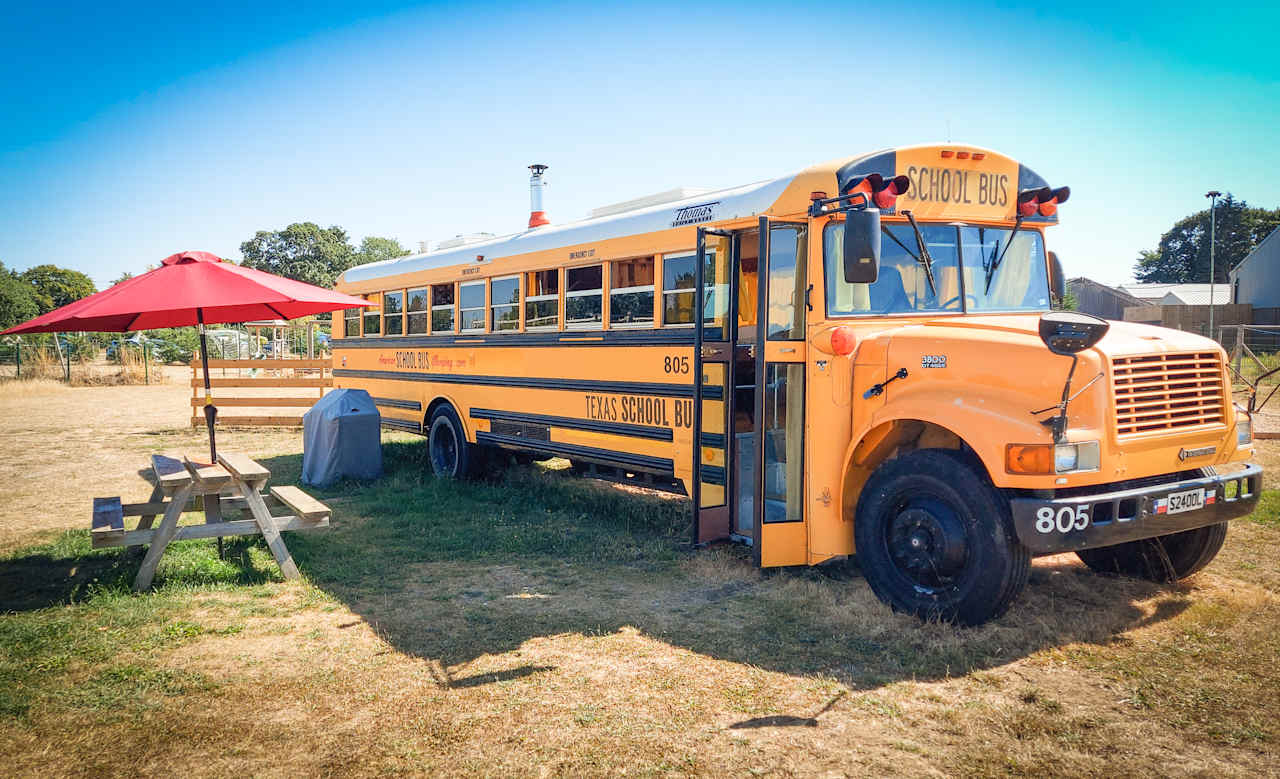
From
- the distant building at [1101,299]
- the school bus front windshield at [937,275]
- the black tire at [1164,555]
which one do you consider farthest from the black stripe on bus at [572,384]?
the distant building at [1101,299]

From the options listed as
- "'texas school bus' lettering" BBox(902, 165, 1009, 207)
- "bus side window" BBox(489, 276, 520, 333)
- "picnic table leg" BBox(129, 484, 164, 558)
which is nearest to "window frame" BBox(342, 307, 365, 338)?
"bus side window" BBox(489, 276, 520, 333)

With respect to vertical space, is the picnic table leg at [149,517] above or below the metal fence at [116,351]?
below

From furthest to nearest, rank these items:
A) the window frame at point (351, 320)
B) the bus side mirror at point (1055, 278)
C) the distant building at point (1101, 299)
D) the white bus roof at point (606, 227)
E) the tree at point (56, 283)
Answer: the tree at point (56, 283)
the distant building at point (1101, 299)
the window frame at point (351, 320)
the white bus roof at point (606, 227)
the bus side mirror at point (1055, 278)

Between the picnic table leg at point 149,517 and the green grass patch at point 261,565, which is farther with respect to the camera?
the picnic table leg at point 149,517

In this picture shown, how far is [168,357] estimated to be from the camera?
1523 inches

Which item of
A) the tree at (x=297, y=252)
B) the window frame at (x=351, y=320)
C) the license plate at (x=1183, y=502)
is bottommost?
the license plate at (x=1183, y=502)

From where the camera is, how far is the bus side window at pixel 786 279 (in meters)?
5.22

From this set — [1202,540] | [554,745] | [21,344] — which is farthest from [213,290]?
[21,344]

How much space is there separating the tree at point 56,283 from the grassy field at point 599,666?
69.9 meters

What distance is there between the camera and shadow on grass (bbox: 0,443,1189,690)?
4.34m

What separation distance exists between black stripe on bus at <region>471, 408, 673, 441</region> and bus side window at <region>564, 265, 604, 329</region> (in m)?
0.83

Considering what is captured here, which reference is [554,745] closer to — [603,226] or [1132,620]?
[1132,620]

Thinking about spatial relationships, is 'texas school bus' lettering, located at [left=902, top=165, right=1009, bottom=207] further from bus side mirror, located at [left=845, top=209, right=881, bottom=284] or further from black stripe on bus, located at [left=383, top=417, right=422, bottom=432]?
black stripe on bus, located at [left=383, top=417, right=422, bottom=432]

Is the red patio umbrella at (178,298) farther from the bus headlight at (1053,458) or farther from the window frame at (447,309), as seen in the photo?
the bus headlight at (1053,458)
